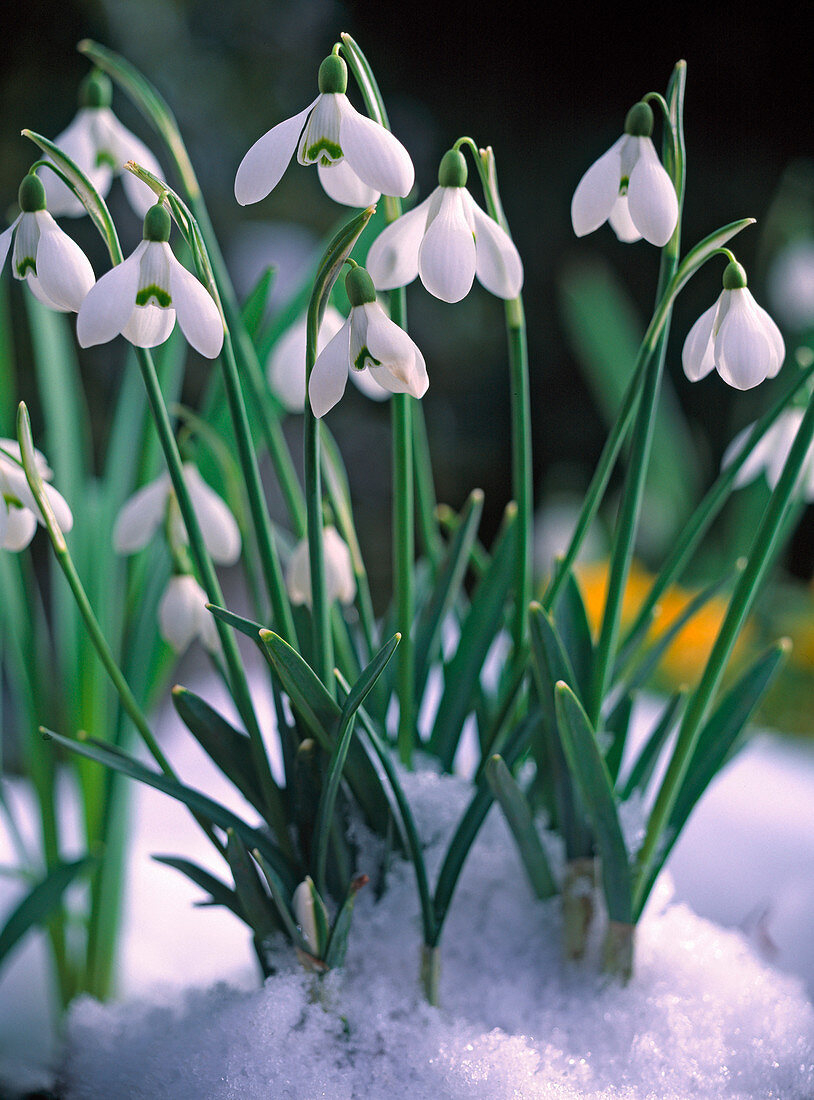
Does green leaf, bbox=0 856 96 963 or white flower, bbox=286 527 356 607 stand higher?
white flower, bbox=286 527 356 607

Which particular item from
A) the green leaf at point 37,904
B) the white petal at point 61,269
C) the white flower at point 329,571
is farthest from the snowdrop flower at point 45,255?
the green leaf at point 37,904

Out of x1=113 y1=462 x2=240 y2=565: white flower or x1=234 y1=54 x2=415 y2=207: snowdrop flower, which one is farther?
x1=113 y1=462 x2=240 y2=565: white flower

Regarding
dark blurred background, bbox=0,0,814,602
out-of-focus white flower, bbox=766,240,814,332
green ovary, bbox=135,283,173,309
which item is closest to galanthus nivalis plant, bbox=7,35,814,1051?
green ovary, bbox=135,283,173,309

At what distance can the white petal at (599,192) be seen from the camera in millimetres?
224

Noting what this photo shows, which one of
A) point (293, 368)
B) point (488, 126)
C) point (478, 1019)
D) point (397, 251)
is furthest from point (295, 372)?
point (488, 126)

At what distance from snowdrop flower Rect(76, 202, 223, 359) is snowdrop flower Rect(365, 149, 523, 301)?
0.16 feet

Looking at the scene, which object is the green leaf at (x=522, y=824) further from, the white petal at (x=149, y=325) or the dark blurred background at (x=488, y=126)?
the dark blurred background at (x=488, y=126)

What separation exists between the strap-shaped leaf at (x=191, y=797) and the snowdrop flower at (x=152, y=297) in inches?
4.5

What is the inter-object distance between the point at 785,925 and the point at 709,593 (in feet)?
0.53

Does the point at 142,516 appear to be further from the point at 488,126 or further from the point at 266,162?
the point at 488,126

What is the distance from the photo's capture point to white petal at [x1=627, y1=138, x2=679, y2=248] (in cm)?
21

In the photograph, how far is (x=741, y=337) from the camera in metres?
0.21

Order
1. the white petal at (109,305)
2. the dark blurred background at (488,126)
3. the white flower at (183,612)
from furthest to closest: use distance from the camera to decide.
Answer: the dark blurred background at (488,126), the white flower at (183,612), the white petal at (109,305)

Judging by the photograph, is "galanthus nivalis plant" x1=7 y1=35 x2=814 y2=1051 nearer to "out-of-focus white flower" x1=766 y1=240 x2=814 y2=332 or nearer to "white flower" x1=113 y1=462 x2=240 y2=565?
"white flower" x1=113 y1=462 x2=240 y2=565
